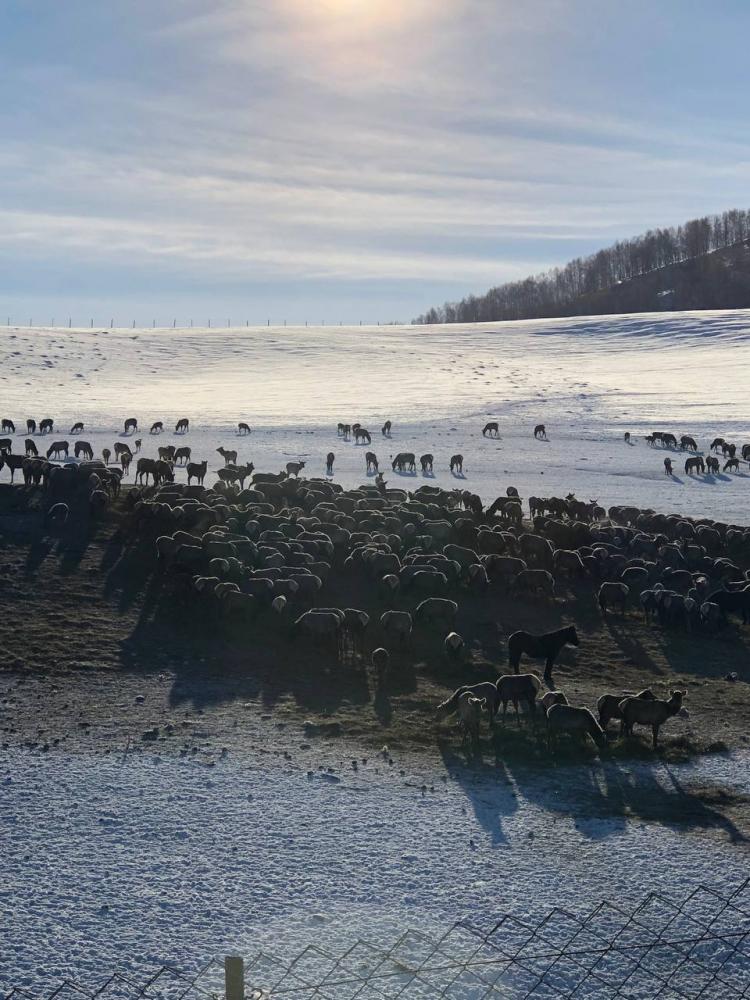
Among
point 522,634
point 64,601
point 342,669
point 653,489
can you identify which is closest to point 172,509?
point 64,601

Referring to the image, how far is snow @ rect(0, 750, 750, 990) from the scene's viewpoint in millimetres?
9378

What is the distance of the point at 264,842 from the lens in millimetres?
10938

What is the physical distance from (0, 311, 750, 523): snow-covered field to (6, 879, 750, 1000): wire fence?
22546 millimetres

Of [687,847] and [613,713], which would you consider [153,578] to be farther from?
[687,847]

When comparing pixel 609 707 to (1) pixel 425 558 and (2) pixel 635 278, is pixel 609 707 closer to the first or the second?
(1) pixel 425 558

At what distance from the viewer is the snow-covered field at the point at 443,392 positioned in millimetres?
38188

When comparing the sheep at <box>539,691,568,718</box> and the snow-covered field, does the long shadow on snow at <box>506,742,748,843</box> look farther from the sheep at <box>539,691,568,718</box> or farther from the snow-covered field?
the snow-covered field

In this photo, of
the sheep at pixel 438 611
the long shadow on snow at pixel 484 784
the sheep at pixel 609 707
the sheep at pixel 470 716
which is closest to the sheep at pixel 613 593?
the sheep at pixel 438 611

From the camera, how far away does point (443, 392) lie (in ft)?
192

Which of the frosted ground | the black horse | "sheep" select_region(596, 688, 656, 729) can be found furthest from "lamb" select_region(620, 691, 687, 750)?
the black horse

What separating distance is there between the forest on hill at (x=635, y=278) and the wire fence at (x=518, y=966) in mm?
105310

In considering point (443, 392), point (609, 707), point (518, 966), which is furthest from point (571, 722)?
point (443, 392)

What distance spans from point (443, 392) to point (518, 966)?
5073 centimetres

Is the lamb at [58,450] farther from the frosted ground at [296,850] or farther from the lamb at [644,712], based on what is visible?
the lamb at [644,712]
